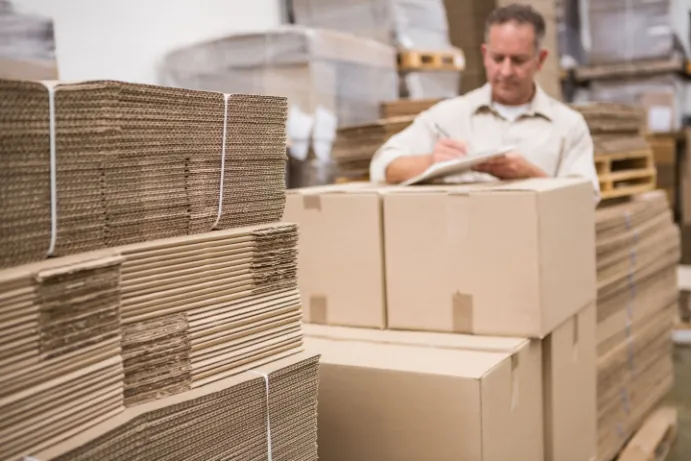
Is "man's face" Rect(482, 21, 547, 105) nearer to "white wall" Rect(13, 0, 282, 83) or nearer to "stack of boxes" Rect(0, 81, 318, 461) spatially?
"white wall" Rect(13, 0, 282, 83)

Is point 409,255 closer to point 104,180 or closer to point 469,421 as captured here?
point 469,421

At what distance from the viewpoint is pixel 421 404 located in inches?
81.0

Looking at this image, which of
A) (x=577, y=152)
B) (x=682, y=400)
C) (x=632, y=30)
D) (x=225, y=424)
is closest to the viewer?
(x=225, y=424)

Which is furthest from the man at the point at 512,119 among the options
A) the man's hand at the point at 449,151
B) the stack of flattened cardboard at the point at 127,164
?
the stack of flattened cardboard at the point at 127,164

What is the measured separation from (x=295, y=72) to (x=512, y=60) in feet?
3.51

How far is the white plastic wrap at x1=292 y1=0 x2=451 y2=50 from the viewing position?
459 centimetres

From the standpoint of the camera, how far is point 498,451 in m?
2.10

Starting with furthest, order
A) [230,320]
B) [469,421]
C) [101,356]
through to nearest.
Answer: [469,421] → [230,320] → [101,356]

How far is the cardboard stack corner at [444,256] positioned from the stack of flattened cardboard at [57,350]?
A: 1258mm

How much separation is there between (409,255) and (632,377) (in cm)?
190

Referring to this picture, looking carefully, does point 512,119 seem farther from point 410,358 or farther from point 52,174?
point 52,174

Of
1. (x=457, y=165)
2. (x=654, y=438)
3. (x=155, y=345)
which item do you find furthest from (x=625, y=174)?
(x=155, y=345)

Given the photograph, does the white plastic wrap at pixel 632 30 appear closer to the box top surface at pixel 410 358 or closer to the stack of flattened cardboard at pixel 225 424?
the box top surface at pixel 410 358

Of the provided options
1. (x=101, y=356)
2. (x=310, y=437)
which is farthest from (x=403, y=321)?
(x=101, y=356)
